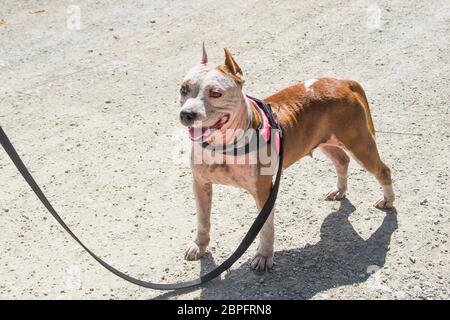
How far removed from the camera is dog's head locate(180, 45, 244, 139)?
399 cm

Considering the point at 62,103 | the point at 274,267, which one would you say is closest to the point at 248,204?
the point at 274,267

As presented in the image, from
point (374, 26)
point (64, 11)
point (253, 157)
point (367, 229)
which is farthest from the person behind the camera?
point (64, 11)

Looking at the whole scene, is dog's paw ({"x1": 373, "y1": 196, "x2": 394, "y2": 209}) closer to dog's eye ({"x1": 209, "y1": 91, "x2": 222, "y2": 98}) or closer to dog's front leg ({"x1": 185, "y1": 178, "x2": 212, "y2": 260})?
dog's front leg ({"x1": 185, "y1": 178, "x2": 212, "y2": 260})

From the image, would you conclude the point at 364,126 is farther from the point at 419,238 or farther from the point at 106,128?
the point at 106,128

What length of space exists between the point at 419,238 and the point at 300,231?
100cm

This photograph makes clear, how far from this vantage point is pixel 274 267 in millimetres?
4988

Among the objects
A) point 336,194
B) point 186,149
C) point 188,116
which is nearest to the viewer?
point 188,116

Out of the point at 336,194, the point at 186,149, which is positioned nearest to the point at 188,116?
the point at 336,194

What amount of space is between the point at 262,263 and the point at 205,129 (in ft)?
4.40

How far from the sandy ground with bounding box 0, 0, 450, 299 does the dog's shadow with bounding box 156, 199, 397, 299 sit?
0.01m

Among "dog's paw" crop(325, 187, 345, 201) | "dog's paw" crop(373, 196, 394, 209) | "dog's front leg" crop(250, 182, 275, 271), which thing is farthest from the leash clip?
"dog's paw" crop(373, 196, 394, 209)

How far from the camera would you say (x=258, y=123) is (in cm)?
447

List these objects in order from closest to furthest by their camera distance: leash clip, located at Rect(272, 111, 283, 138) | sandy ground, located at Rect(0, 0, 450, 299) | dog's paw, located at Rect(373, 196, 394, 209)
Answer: leash clip, located at Rect(272, 111, 283, 138) → sandy ground, located at Rect(0, 0, 450, 299) → dog's paw, located at Rect(373, 196, 394, 209)

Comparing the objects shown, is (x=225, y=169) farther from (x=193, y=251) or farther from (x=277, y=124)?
(x=193, y=251)
